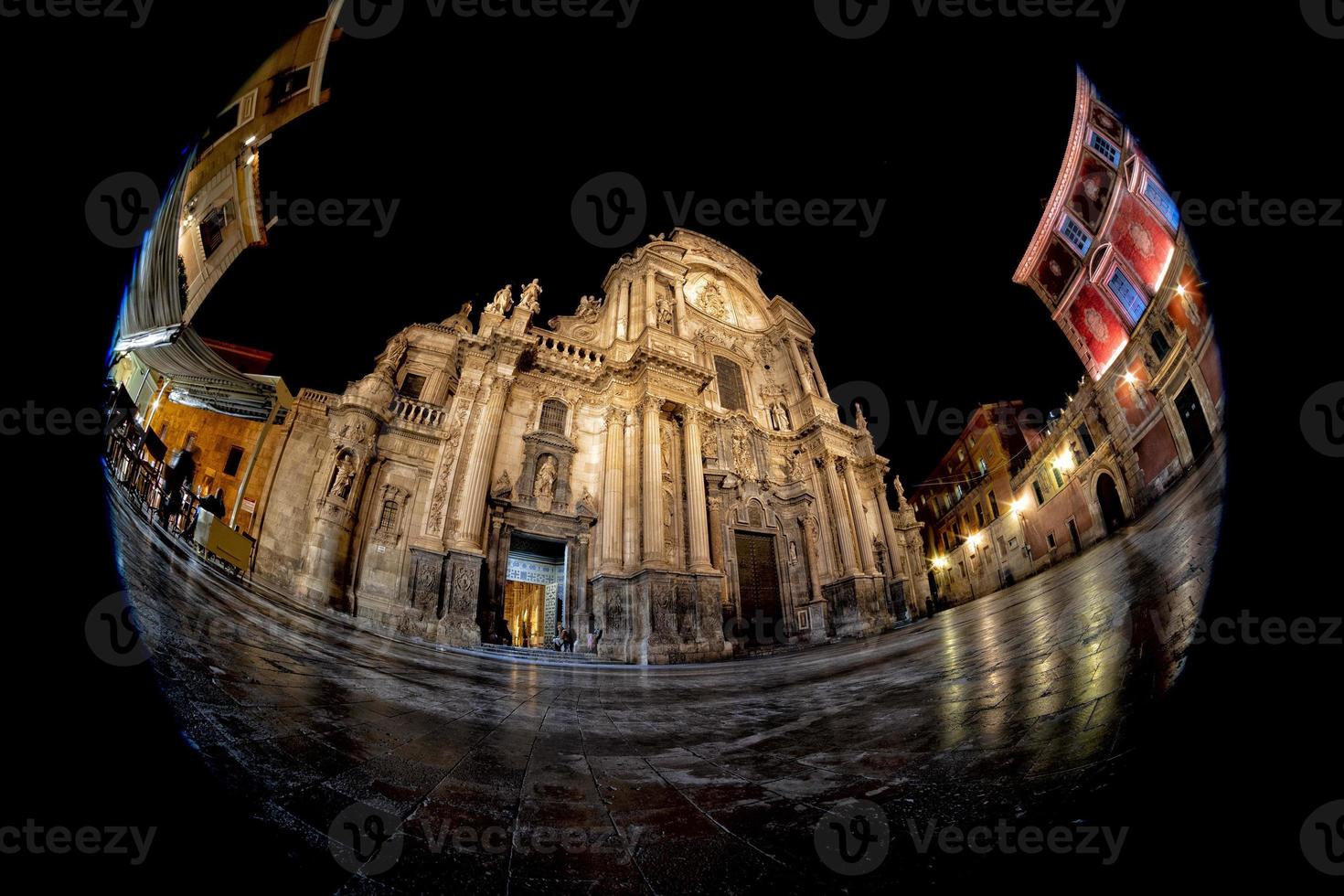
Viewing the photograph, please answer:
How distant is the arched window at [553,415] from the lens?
1359cm

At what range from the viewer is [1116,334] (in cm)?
189

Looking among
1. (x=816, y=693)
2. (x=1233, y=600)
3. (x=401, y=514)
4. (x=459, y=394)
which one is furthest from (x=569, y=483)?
(x=1233, y=600)

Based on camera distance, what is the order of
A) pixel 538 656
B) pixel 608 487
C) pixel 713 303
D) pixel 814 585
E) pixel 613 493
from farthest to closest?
pixel 713 303 < pixel 814 585 < pixel 608 487 < pixel 613 493 < pixel 538 656

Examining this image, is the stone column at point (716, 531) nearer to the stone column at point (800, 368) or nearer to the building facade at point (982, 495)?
the stone column at point (800, 368)

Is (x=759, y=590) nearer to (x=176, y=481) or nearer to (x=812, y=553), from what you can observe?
(x=812, y=553)

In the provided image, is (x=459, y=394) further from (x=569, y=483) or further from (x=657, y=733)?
(x=657, y=733)

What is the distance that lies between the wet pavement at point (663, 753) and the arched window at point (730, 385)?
48.7ft

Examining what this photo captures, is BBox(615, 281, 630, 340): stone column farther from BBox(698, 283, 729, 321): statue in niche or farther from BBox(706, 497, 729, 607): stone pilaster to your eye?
BBox(706, 497, 729, 607): stone pilaster

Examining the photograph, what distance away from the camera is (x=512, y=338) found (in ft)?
41.9

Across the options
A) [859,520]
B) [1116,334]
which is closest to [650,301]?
[859,520]

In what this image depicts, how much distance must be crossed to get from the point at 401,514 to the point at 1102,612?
999 centimetres

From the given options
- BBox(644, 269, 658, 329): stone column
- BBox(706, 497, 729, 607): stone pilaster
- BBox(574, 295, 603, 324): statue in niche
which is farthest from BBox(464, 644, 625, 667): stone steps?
BBox(574, 295, 603, 324): statue in niche

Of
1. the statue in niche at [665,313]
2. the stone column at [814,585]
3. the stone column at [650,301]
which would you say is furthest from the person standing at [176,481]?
the statue in niche at [665,313]

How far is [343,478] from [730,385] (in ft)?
45.0
